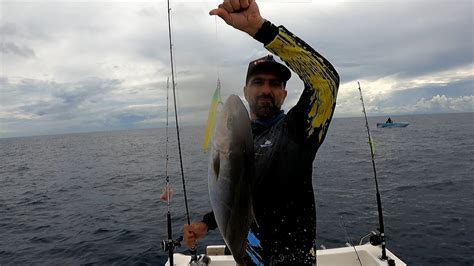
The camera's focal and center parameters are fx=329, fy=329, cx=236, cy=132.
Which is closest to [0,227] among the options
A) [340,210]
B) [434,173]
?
[340,210]

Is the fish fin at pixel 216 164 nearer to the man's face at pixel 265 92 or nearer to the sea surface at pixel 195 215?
the man's face at pixel 265 92

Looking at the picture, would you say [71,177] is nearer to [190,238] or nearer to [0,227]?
[0,227]

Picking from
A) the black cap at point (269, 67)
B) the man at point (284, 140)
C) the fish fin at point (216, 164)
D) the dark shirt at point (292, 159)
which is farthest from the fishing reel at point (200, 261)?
the fish fin at point (216, 164)

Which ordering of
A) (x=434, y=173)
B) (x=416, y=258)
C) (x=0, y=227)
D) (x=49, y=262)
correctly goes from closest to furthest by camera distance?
(x=416, y=258)
(x=49, y=262)
(x=0, y=227)
(x=434, y=173)

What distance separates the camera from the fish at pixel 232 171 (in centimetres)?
203

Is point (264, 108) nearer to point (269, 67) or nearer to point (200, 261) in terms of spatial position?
point (269, 67)

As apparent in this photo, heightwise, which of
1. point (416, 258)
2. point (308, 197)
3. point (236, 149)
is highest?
point (236, 149)

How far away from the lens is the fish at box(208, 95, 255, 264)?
2.03 meters

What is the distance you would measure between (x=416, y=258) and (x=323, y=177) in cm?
1554

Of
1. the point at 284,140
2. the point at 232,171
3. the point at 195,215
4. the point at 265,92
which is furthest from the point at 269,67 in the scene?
the point at 195,215

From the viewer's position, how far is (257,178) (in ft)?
9.38

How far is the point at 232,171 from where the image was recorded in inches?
83.8

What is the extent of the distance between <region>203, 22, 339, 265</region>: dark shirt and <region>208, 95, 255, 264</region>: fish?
562 millimetres

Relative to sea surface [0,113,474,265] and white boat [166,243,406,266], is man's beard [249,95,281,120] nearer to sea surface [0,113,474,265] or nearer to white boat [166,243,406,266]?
sea surface [0,113,474,265]
